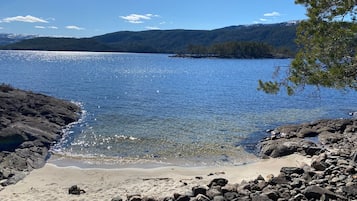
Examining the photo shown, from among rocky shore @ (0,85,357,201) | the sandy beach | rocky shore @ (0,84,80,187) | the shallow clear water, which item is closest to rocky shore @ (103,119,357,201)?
rocky shore @ (0,85,357,201)

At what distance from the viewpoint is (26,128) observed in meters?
31.7

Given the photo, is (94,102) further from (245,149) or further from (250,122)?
(245,149)

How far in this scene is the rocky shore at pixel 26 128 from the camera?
81.2ft

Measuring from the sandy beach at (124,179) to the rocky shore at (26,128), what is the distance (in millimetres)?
1303

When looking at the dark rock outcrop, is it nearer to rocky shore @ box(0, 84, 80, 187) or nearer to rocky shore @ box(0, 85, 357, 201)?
rocky shore @ box(0, 85, 357, 201)

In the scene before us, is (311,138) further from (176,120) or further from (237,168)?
(176,120)

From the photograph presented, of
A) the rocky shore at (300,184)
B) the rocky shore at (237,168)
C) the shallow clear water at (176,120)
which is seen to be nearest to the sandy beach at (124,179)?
the rocky shore at (237,168)

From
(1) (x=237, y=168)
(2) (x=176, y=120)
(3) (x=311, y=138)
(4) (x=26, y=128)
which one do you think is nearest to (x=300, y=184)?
(1) (x=237, y=168)

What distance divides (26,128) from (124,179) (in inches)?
522

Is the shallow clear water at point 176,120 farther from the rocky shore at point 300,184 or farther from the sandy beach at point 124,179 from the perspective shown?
the rocky shore at point 300,184

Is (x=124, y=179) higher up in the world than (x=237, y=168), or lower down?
higher up

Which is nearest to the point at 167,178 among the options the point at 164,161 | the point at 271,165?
the point at 164,161

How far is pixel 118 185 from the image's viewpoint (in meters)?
21.1

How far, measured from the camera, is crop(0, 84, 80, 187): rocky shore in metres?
24.7
